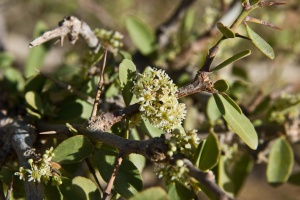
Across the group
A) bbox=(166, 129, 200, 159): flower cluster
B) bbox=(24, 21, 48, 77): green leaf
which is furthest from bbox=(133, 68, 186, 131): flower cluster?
bbox=(24, 21, 48, 77): green leaf

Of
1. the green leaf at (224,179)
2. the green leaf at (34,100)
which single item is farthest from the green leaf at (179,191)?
the green leaf at (34,100)

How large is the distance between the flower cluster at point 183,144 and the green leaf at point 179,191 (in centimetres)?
7

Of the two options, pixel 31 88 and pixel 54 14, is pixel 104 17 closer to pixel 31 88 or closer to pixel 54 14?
pixel 54 14

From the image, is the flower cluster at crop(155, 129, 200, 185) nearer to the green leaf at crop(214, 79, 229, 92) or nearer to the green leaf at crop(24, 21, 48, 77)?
the green leaf at crop(214, 79, 229, 92)

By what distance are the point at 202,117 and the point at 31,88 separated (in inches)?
33.4

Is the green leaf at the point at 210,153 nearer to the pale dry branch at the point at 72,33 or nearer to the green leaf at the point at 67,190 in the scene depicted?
the green leaf at the point at 67,190

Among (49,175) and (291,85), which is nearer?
(49,175)

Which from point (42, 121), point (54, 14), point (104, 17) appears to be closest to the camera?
point (42, 121)

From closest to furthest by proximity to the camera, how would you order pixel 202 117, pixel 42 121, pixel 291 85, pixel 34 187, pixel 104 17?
pixel 34 187 < pixel 42 121 < pixel 291 85 < pixel 202 117 < pixel 104 17

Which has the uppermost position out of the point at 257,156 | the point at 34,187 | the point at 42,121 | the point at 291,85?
the point at 42,121

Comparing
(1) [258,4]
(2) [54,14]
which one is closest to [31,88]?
(1) [258,4]

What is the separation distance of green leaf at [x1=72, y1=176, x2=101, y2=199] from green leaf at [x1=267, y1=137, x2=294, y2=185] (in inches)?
26.0

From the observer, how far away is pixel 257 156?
62.7 inches

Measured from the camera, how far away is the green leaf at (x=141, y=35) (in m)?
1.90
